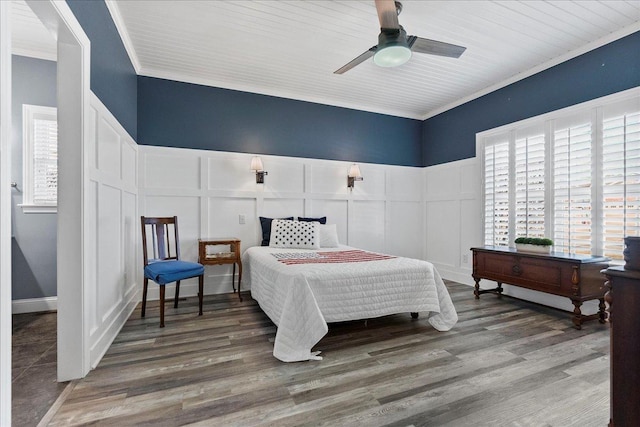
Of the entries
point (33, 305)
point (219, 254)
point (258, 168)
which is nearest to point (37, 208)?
point (33, 305)

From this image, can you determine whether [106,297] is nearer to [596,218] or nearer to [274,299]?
[274,299]

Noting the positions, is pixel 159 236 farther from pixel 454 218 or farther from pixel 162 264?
pixel 454 218

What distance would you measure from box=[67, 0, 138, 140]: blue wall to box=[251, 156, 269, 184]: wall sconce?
4.80 ft

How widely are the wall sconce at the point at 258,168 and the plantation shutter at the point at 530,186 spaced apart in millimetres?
3435

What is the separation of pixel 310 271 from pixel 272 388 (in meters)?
0.92

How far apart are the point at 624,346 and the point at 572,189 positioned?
300cm

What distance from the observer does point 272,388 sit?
1938mm

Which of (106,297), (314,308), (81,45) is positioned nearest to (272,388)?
(314,308)

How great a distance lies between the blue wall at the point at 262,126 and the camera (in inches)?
157

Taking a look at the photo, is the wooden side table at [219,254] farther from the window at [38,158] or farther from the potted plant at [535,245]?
the potted plant at [535,245]

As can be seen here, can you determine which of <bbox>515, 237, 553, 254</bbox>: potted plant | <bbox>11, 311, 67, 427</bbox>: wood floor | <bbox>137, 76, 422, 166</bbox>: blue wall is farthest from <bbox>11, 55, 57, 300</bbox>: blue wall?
<bbox>515, 237, 553, 254</bbox>: potted plant

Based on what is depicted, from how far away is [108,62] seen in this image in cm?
264

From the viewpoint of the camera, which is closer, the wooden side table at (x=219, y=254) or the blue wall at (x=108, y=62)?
the blue wall at (x=108, y=62)

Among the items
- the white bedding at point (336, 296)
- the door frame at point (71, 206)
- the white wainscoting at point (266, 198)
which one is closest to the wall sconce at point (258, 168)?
Answer: the white wainscoting at point (266, 198)
